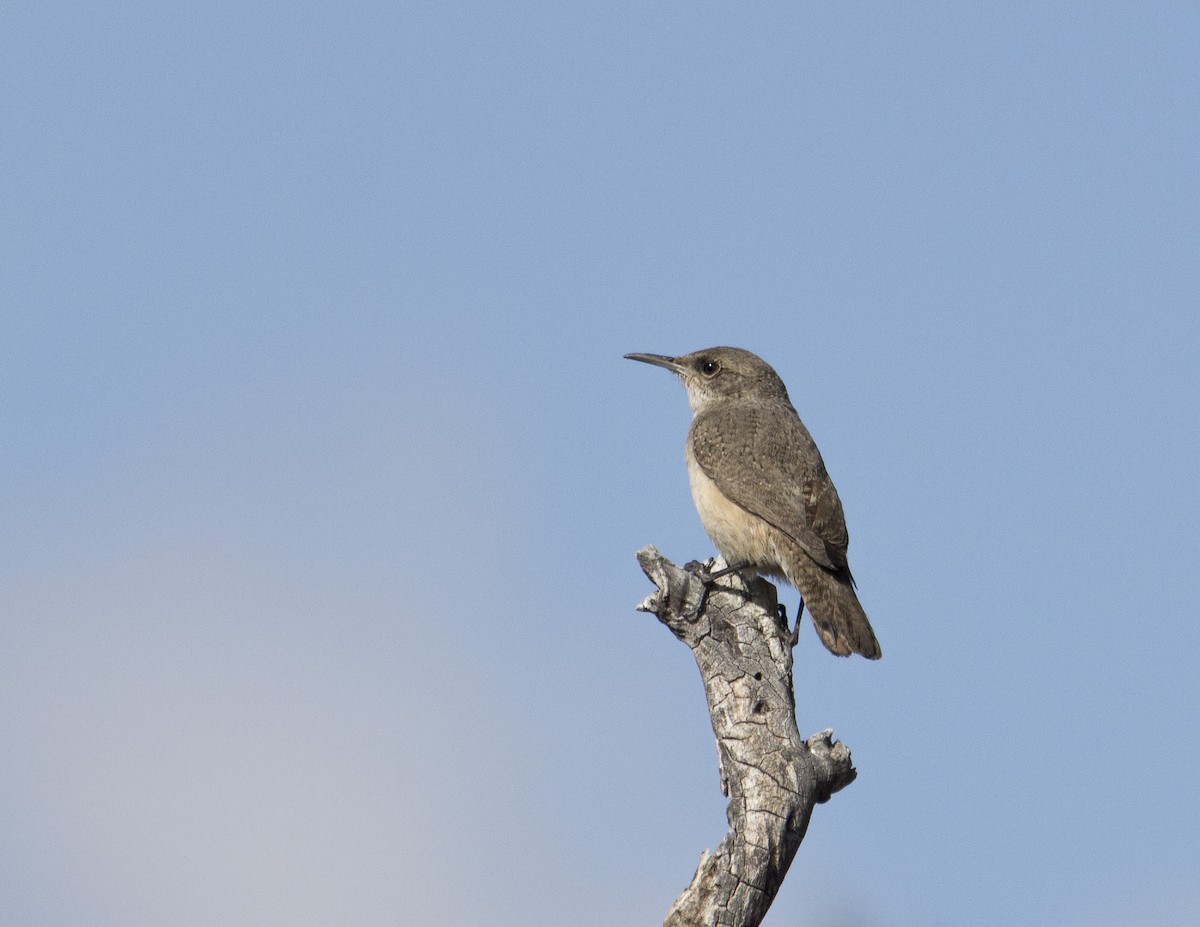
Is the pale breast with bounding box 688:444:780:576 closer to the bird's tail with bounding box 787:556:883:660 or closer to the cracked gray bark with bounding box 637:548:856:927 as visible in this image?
the bird's tail with bounding box 787:556:883:660

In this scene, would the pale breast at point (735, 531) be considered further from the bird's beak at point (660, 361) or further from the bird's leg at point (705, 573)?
the bird's beak at point (660, 361)

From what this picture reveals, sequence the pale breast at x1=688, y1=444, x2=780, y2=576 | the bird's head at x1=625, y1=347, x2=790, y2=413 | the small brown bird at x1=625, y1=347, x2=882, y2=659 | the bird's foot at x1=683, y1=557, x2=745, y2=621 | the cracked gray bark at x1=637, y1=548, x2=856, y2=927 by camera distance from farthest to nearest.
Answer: the bird's head at x1=625, y1=347, x2=790, y2=413
the pale breast at x1=688, y1=444, x2=780, y2=576
the small brown bird at x1=625, y1=347, x2=882, y2=659
the bird's foot at x1=683, y1=557, x2=745, y2=621
the cracked gray bark at x1=637, y1=548, x2=856, y2=927

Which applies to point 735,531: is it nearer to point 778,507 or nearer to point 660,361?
point 778,507

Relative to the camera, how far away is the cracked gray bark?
8.46 meters

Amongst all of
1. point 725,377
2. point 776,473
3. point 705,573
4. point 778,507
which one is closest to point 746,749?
point 705,573

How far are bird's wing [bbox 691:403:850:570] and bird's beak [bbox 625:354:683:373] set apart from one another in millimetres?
1033

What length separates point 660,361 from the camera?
13125mm

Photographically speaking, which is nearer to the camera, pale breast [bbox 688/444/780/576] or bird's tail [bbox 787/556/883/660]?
bird's tail [bbox 787/556/883/660]

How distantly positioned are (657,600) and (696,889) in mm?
1954

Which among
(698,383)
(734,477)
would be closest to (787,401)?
(698,383)

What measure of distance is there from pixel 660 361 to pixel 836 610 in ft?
12.0

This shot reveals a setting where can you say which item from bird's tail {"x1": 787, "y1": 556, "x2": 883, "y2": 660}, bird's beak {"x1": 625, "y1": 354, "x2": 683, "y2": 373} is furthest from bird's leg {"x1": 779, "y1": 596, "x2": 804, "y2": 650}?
bird's beak {"x1": 625, "y1": 354, "x2": 683, "y2": 373}

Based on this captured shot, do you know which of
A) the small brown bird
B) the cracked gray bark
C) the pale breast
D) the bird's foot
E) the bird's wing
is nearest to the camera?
the cracked gray bark

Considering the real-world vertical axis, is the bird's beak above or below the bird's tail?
above
